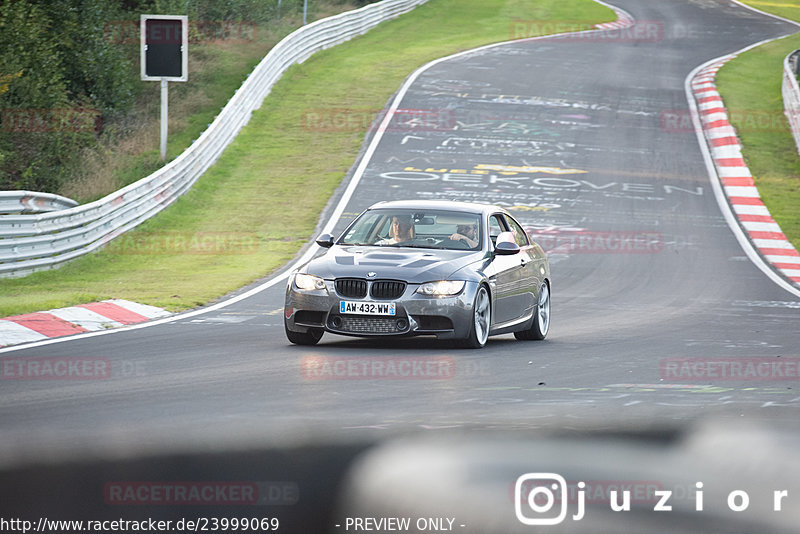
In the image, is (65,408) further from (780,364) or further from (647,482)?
(780,364)

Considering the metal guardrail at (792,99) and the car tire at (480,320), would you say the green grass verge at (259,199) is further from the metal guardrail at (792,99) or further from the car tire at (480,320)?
the metal guardrail at (792,99)

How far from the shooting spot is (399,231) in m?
12.6

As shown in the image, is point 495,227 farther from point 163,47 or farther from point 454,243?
point 163,47

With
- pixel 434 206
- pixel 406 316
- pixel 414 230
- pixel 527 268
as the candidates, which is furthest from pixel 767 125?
pixel 406 316

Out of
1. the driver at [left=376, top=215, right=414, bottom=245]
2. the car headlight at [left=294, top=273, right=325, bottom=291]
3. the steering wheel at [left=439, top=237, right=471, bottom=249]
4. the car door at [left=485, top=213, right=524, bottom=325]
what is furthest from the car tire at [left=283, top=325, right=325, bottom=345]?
the car door at [left=485, top=213, right=524, bottom=325]

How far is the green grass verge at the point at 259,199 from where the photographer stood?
17.7 meters

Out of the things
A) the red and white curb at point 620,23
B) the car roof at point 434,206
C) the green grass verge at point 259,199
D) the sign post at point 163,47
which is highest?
the red and white curb at point 620,23

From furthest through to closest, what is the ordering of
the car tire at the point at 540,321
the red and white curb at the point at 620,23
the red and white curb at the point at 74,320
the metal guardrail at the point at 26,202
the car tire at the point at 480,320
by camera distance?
1. the red and white curb at the point at 620,23
2. the metal guardrail at the point at 26,202
3. the car tire at the point at 540,321
4. the red and white curb at the point at 74,320
5. the car tire at the point at 480,320

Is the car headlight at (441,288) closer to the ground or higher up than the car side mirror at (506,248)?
closer to the ground

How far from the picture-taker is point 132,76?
3544 centimetres

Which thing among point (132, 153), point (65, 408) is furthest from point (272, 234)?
point (65, 408)

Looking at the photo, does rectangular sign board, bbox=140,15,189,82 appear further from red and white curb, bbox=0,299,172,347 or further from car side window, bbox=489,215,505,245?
car side window, bbox=489,215,505,245

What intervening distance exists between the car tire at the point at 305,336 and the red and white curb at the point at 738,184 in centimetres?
1110

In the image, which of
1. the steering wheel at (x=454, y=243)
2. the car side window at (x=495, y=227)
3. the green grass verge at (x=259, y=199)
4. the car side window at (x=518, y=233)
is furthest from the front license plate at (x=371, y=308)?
the green grass verge at (x=259, y=199)
